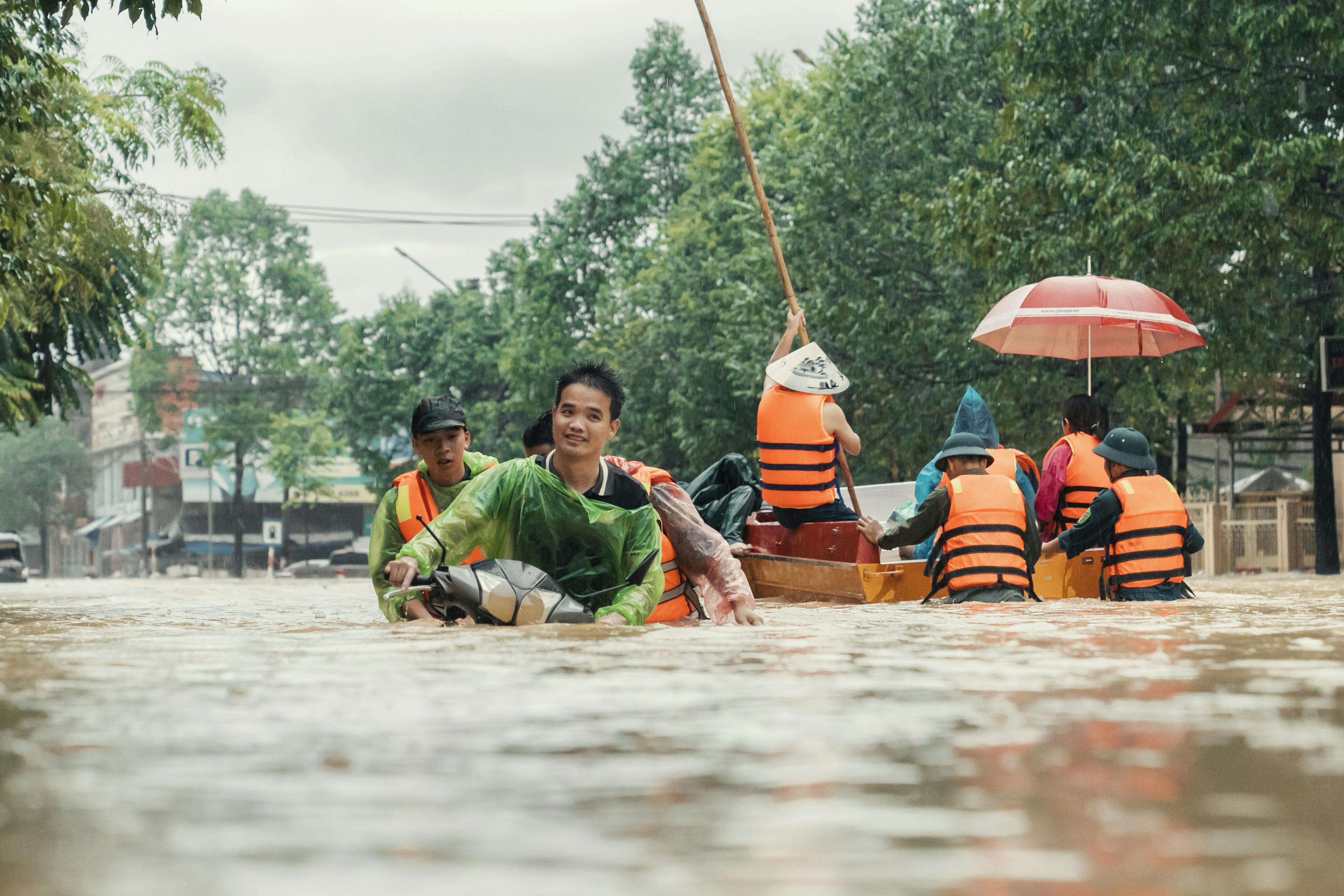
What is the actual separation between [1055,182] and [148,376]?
47.3m

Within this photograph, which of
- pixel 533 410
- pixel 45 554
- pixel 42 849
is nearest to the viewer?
pixel 42 849

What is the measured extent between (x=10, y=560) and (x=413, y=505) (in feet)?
123

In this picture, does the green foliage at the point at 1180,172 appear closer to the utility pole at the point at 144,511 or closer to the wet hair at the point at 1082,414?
the wet hair at the point at 1082,414

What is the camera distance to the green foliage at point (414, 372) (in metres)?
49.5

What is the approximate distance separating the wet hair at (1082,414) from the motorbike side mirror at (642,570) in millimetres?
4501

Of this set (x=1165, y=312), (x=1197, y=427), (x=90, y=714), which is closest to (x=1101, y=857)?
(x=90, y=714)

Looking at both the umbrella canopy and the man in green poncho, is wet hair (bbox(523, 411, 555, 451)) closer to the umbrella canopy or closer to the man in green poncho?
the man in green poncho

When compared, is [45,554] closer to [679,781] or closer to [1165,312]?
[1165,312]

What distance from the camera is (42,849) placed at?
2.01m

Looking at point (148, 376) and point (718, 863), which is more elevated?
point (148, 376)

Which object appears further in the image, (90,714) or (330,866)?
(90,714)

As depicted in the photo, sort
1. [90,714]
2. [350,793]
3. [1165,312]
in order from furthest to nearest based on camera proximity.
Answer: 1. [1165,312]
2. [90,714]
3. [350,793]

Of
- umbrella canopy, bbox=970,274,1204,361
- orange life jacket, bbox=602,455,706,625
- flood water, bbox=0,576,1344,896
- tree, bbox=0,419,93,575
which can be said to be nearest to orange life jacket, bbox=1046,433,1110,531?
umbrella canopy, bbox=970,274,1204,361

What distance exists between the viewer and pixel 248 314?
60688 millimetres
